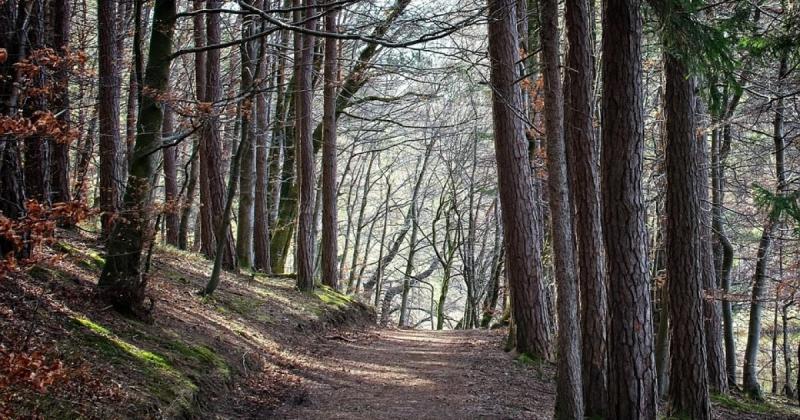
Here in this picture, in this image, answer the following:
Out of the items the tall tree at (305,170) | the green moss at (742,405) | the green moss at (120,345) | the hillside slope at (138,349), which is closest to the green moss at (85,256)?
the hillside slope at (138,349)

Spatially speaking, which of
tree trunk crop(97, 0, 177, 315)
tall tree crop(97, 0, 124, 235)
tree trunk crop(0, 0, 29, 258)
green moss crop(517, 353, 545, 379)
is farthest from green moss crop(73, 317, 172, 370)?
green moss crop(517, 353, 545, 379)

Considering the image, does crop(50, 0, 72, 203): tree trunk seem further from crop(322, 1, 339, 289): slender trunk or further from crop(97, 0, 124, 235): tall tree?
crop(322, 1, 339, 289): slender trunk

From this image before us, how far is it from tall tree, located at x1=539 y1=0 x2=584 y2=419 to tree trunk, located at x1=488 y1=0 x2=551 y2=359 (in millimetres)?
3132

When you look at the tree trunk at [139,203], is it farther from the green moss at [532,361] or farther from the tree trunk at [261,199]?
the tree trunk at [261,199]

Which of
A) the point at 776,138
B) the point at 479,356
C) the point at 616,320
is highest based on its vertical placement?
the point at 776,138

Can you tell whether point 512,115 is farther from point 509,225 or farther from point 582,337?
point 582,337

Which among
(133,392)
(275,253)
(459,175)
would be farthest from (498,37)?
(459,175)

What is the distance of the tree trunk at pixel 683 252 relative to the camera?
9.62m

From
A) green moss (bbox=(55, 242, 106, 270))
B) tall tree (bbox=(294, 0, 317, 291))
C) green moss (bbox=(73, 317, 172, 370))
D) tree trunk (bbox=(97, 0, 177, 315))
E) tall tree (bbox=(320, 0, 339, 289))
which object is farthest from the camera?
tall tree (bbox=(320, 0, 339, 289))

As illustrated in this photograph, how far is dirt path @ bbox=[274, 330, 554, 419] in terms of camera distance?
824 cm

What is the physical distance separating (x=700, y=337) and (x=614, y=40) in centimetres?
486

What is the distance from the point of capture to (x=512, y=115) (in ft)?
36.1

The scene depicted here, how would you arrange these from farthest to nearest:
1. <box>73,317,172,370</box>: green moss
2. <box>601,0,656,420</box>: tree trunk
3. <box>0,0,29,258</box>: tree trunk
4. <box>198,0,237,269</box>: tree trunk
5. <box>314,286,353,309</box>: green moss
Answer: <box>314,286,353,309</box>: green moss, <box>198,0,237,269</box>: tree trunk, <box>601,0,656,420</box>: tree trunk, <box>73,317,172,370</box>: green moss, <box>0,0,29,258</box>: tree trunk

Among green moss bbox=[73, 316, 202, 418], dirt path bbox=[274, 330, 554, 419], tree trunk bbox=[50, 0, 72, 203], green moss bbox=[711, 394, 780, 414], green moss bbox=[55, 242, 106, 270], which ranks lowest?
green moss bbox=[711, 394, 780, 414]
